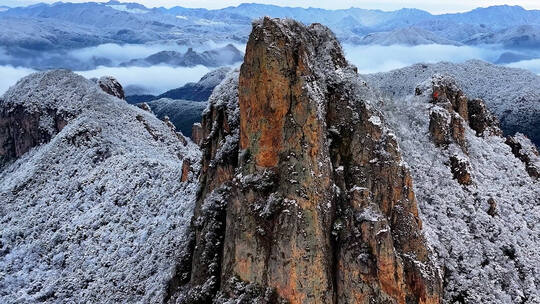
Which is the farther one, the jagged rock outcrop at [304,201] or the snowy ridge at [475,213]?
the snowy ridge at [475,213]

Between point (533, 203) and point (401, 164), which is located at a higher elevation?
point (401, 164)

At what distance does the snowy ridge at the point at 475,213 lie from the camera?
120ft

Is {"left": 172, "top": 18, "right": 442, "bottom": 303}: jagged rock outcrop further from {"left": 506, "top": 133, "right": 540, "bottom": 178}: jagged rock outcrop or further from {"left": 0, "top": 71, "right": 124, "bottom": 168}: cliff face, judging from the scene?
{"left": 0, "top": 71, "right": 124, "bottom": 168}: cliff face

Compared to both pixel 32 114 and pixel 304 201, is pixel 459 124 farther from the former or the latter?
pixel 32 114

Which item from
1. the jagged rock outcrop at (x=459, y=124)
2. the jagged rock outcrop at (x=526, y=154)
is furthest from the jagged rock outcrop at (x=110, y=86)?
the jagged rock outcrop at (x=526, y=154)

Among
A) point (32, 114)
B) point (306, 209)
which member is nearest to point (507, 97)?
point (32, 114)

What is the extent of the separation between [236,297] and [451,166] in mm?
25783

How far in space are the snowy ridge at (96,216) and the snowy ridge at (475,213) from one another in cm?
2039

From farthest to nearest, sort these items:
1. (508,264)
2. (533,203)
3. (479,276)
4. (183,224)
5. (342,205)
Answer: (533,203) < (183,224) < (508,264) < (479,276) < (342,205)

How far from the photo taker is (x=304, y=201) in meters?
29.2

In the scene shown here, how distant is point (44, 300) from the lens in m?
51.2

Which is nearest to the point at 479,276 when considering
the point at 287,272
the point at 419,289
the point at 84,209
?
the point at 419,289

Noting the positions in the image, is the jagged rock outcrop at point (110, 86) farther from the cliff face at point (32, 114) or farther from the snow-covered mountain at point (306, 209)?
the snow-covered mountain at point (306, 209)

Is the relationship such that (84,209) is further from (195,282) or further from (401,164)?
(401,164)
